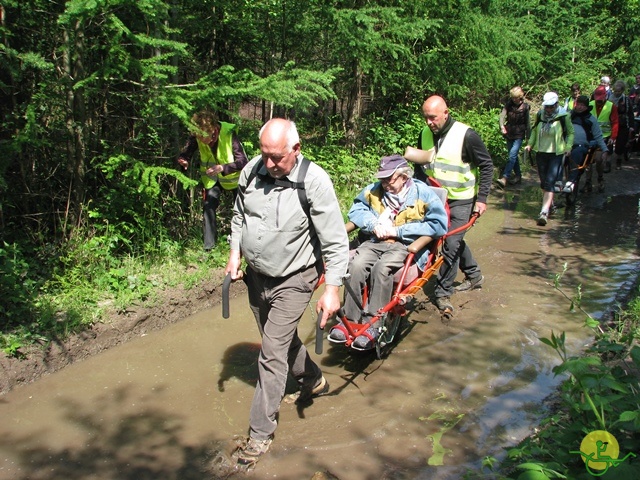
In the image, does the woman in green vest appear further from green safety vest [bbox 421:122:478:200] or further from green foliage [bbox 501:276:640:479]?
green foliage [bbox 501:276:640:479]

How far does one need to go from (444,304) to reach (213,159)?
325cm

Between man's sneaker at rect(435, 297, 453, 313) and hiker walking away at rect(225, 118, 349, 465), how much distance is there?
2640 mm

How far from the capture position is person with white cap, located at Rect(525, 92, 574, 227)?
953 centimetres

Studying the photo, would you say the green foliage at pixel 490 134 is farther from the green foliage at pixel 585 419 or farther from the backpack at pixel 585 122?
the green foliage at pixel 585 419

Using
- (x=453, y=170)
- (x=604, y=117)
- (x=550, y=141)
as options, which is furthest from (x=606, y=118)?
(x=453, y=170)

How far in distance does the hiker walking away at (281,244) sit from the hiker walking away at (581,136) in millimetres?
7868

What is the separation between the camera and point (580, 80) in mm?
18312

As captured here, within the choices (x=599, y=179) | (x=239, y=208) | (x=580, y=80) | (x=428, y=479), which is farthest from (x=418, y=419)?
(x=580, y=80)

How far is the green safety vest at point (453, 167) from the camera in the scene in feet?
21.4

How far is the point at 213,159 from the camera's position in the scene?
743 centimetres

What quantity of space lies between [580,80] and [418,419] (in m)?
A: 16.5

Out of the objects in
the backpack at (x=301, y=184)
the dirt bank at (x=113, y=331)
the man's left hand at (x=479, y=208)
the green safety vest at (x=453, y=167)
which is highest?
the backpack at (x=301, y=184)

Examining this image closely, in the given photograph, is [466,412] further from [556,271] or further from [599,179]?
[599,179]

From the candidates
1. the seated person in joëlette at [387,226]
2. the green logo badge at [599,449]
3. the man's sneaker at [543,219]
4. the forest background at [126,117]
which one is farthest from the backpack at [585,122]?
the green logo badge at [599,449]
